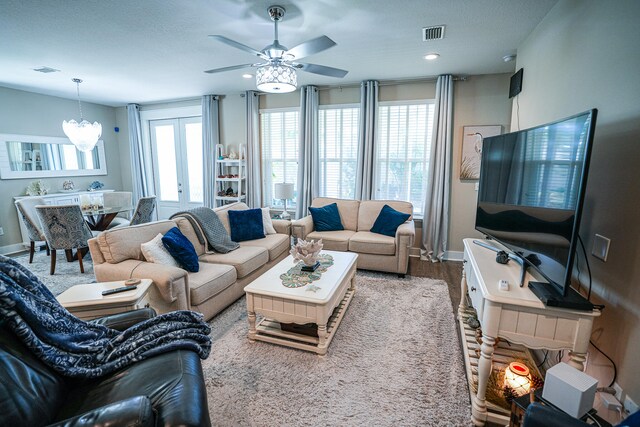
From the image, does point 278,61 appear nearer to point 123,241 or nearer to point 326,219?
point 123,241

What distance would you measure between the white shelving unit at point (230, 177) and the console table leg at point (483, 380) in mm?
4502

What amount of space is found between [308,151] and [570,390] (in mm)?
4216

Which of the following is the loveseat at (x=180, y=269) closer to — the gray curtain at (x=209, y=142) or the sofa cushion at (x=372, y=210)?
the sofa cushion at (x=372, y=210)

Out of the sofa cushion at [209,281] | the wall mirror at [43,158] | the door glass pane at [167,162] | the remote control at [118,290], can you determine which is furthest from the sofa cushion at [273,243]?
the wall mirror at [43,158]

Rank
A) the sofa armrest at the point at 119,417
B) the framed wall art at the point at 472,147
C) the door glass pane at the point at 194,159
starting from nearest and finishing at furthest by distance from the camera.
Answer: the sofa armrest at the point at 119,417 → the framed wall art at the point at 472,147 → the door glass pane at the point at 194,159

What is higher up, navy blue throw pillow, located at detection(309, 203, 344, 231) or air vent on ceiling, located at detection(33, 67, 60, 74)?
air vent on ceiling, located at detection(33, 67, 60, 74)

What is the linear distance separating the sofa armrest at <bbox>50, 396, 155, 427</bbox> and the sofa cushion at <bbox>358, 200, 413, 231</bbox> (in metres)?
3.54

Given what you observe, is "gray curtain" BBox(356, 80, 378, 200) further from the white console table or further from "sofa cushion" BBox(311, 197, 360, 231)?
the white console table

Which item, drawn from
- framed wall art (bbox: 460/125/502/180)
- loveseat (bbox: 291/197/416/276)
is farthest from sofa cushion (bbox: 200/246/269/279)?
framed wall art (bbox: 460/125/502/180)

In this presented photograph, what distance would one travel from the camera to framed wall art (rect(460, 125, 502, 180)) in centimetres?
409

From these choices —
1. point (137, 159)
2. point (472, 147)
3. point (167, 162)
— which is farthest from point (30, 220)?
point (472, 147)

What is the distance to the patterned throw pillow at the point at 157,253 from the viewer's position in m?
2.44

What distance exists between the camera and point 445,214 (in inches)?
170

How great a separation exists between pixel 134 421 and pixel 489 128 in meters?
4.71
